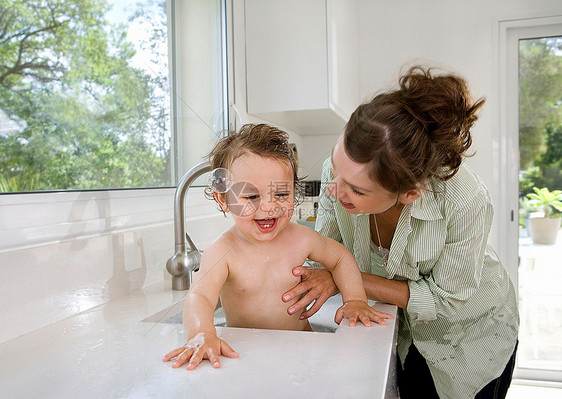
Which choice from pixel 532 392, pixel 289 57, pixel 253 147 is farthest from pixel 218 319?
pixel 532 392

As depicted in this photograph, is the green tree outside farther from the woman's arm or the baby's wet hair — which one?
the baby's wet hair

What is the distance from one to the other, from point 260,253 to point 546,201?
202cm

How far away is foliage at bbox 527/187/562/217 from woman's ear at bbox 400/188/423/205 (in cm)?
181

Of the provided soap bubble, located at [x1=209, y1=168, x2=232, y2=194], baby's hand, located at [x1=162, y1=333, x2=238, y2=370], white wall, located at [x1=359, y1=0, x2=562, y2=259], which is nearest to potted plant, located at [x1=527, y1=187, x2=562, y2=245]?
white wall, located at [x1=359, y1=0, x2=562, y2=259]

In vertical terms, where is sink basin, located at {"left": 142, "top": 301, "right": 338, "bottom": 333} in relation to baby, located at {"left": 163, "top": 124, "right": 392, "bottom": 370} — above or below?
below

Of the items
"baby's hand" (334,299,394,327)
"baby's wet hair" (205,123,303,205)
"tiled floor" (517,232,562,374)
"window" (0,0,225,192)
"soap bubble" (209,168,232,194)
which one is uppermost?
"window" (0,0,225,192)

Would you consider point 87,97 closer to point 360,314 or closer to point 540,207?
point 360,314

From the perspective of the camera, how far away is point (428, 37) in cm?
238

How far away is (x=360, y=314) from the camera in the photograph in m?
0.69

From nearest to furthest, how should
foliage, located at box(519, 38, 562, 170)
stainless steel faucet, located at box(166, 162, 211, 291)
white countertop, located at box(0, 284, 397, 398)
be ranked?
white countertop, located at box(0, 284, 397, 398) < stainless steel faucet, located at box(166, 162, 211, 291) < foliage, located at box(519, 38, 562, 170)

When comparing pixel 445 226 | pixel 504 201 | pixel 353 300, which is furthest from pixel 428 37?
pixel 353 300

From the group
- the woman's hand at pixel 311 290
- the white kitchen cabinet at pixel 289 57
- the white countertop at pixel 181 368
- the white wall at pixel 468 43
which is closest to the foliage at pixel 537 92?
the white wall at pixel 468 43

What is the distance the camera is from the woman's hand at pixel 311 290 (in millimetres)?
781

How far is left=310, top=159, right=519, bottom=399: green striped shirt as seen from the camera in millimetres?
825
